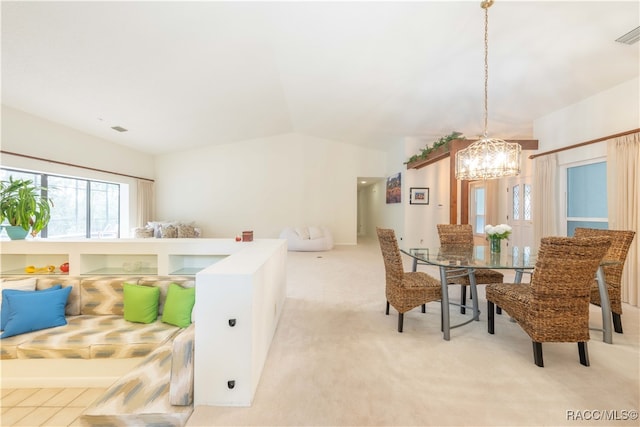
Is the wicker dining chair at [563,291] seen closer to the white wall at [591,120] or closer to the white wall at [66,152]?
the white wall at [591,120]

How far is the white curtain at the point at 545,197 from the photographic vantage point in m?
4.24

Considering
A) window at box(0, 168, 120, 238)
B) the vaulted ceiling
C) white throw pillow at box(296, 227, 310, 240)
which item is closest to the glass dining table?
the vaulted ceiling

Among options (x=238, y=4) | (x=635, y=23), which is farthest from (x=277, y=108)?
(x=635, y=23)

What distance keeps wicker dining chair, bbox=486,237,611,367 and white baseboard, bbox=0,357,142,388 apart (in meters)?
2.96

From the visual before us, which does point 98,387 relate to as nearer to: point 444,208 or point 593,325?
point 593,325

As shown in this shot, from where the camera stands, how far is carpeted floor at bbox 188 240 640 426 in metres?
1.44

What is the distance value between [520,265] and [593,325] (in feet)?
4.21

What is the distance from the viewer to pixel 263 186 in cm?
788

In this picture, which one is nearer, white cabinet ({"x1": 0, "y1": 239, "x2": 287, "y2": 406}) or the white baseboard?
white cabinet ({"x1": 0, "y1": 239, "x2": 287, "y2": 406})

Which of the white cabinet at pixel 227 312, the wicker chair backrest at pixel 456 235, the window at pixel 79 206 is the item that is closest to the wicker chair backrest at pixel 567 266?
the wicker chair backrest at pixel 456 235

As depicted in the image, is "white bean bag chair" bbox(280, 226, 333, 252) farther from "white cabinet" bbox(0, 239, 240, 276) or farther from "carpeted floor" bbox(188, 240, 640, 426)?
"white cabinet" bbox(0, 239, 240, 276)

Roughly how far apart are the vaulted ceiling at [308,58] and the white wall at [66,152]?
229mm

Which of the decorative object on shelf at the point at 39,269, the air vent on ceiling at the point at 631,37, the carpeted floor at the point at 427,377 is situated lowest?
the carpeted floor at the point at 427,377

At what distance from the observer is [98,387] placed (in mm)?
1928
